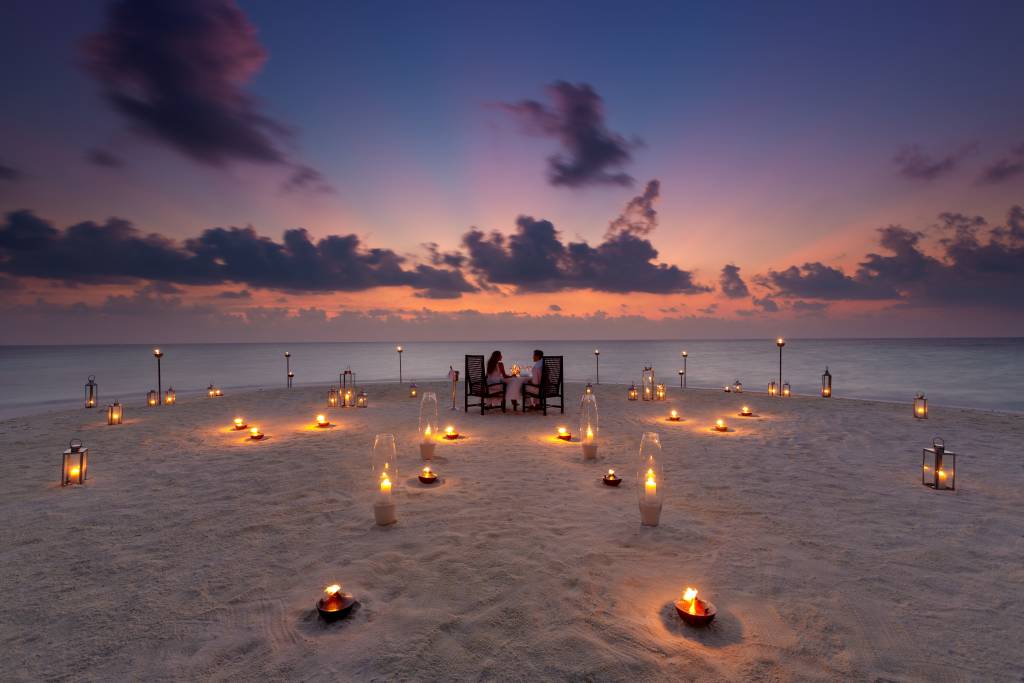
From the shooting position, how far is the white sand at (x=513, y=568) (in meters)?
2.59

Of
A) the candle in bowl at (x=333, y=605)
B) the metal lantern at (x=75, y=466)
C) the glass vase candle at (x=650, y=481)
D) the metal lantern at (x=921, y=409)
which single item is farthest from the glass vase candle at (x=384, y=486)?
the metal lantern at (x=921, y=409)

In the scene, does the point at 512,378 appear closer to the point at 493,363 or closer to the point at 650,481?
the point at 493,363

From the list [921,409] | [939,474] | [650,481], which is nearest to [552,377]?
[650,481]

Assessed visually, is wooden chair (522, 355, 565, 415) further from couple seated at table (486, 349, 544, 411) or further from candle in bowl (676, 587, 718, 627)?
candle in bowl (676, 587, 718, 627)

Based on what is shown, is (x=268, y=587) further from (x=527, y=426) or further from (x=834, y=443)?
(x=834, y=443)

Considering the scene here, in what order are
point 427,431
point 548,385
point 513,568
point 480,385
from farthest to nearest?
point 480,385
point 548,385
point 427,431
point 513,568

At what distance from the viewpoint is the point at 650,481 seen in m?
4.31

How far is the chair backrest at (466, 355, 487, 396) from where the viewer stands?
11.1 m

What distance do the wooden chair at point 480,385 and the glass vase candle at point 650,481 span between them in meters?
6.92

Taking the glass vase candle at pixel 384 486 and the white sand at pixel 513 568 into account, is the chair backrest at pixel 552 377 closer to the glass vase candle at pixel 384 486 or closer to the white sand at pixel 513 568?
the white sand at pixel 513 568

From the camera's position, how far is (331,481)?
5.81 meters

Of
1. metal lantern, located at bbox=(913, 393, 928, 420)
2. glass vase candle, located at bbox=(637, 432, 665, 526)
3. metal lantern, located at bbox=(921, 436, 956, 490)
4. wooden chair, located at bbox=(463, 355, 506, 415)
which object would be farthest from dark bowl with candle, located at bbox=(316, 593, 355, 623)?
metal lantern, located at bbox=(913, 393, 928, 420)

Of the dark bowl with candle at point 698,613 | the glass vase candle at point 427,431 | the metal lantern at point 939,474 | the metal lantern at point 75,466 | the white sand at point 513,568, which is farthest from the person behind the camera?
the glass vase candle at point 427,431

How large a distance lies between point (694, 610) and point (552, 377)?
8.27 metres
